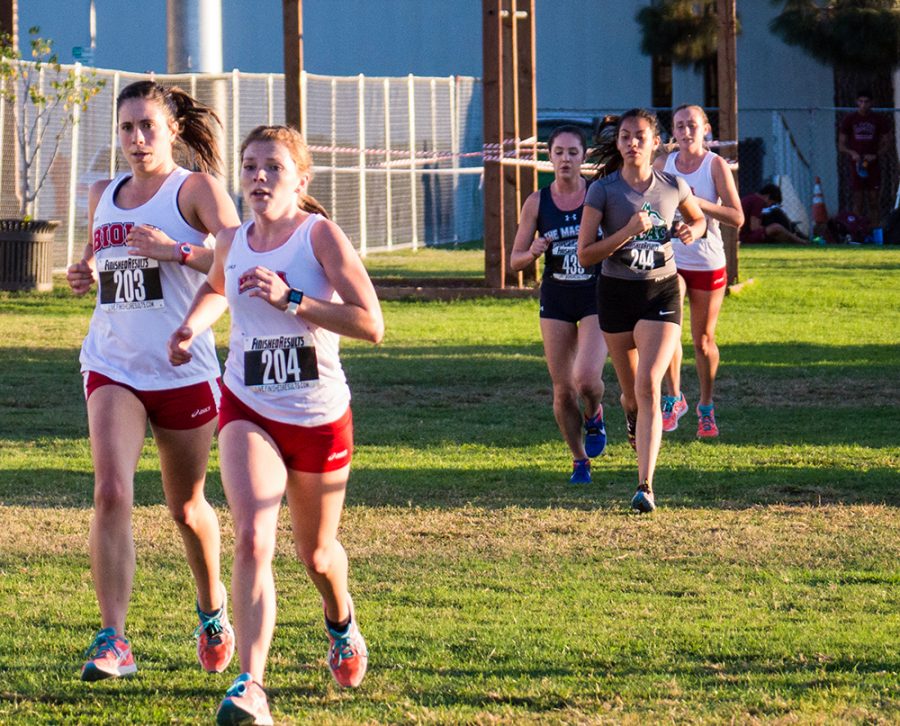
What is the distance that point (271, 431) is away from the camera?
5141mm

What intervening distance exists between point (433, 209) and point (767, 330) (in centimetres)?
1443

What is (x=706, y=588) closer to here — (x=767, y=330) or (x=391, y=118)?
(x=767, y=330)

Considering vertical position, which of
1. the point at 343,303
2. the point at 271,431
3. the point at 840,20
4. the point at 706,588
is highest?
the point at 840,20

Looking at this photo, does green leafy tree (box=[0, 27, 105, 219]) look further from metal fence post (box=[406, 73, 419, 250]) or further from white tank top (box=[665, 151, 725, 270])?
white tank top (box=[665, 151, 725, 270])

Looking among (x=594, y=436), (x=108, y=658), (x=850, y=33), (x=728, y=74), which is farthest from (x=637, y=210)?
(x=850, y=33)

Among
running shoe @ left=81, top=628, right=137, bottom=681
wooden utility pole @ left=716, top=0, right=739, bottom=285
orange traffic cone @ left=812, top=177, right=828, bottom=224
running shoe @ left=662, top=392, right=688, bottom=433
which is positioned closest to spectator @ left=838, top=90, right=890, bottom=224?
orange traffic cone @ left=812, top=177, right=828, bottom=224

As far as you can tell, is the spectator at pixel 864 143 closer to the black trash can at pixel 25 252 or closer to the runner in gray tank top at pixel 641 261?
the black trash can at pixel 25 252

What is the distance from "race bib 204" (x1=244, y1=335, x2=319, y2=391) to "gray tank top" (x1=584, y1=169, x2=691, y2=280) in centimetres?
379

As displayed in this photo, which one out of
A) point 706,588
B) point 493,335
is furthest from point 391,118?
point 706,588

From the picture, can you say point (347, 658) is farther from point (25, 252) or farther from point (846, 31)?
point (846, 31)

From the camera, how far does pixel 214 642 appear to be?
555cm

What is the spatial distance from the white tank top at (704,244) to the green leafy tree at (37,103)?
32.3ft

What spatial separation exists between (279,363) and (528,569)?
7.97 feet

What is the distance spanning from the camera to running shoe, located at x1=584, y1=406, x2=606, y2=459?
1005cm
